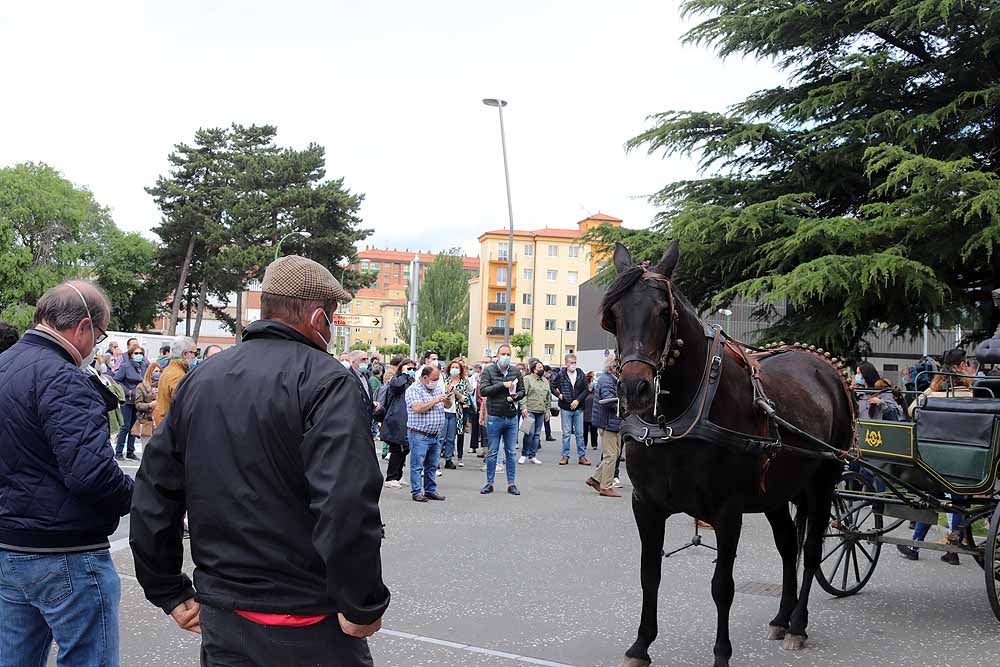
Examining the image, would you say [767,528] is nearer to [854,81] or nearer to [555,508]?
[555,508]

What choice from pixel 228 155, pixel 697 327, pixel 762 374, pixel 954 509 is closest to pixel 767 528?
pixel 954 509

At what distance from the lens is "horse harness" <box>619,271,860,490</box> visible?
15.6 ft

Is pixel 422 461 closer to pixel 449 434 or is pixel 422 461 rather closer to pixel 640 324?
pixel 449 434

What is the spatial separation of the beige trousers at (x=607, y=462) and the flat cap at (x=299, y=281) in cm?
1015

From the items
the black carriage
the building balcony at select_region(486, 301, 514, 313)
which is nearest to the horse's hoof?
the black carriage

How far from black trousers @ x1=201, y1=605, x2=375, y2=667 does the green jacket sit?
597 inches

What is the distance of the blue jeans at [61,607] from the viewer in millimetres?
3156

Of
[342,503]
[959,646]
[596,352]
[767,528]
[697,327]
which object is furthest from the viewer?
[596,352]

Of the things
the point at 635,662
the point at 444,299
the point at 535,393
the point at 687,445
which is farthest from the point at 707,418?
the point at 444,299

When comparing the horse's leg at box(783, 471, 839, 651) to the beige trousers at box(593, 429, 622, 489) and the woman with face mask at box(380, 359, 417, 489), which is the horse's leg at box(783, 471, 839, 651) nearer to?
the beige trousers at box(593, 429, 622, 489)

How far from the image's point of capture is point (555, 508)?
37.6ft

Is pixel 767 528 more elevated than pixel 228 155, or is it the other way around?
pixel 228 155

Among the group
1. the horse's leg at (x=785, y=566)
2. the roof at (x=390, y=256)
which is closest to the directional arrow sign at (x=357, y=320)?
the horse's leg at (x=785, y=566)

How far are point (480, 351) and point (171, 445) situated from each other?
106938 mm
